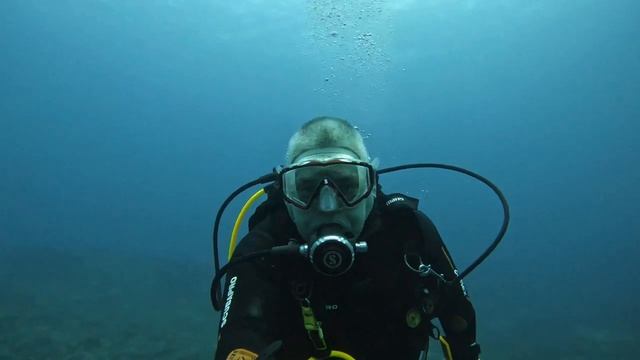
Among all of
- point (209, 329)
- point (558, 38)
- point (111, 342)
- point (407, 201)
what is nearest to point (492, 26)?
point (558, 38)

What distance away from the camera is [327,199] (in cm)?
253

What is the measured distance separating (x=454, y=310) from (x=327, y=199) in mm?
1029

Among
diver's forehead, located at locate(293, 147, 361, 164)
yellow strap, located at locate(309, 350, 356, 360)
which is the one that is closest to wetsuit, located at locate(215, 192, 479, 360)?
yellow strap, located at locate(309, 350, 356, 360)

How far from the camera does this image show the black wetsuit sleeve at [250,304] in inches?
86.2

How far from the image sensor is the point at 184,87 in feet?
136

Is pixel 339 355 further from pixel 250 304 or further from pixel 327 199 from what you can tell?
pixel 327 199

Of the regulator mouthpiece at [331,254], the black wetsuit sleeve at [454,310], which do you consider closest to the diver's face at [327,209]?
the regulator mouthpiece at [331,254]

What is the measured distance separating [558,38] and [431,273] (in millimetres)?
28127

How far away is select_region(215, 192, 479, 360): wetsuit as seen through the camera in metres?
2.47

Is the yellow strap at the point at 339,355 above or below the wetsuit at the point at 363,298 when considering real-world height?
below

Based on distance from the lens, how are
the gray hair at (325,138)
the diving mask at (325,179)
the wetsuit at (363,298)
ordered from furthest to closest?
the gray hair at (325,138), the diving mask at (325,179), the wetsuit at (363,298)

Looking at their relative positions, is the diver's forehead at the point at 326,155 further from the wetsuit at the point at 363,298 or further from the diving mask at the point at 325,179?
the wetsuit at the point at 363,298

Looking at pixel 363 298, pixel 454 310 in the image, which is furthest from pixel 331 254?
pixel 454 310

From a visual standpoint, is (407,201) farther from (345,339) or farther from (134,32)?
(134,32)
